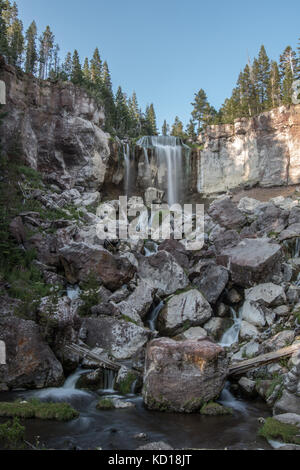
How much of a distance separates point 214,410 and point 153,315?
7971 millimetres

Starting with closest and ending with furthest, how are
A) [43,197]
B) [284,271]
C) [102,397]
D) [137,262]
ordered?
1. [102,397]
2. [284,271]
3. [137,262]
4. [43,197]

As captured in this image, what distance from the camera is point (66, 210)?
1094 inches

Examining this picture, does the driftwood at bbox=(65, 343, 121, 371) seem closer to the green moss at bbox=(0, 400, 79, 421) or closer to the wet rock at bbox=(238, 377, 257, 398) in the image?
the green moss at bbox=(0, 400, 79, 421)

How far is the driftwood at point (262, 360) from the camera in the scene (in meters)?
10.9

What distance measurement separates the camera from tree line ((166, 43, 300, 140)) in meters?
47.0

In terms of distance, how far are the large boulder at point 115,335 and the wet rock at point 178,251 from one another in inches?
284

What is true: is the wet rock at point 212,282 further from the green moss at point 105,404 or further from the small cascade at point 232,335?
the green moss at point 105,404

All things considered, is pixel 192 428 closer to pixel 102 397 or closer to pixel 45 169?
pixel 102 397

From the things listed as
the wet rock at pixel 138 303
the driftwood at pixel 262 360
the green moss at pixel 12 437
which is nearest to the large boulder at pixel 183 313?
the wet rock at pixel 138 303

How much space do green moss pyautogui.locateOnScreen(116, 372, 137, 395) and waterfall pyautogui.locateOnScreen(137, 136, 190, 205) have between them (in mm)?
33368

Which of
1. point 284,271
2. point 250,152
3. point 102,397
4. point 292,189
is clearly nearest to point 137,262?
point 284,271

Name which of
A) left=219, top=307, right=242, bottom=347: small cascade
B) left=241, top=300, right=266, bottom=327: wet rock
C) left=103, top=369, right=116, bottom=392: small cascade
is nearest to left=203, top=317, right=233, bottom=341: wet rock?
left=219, top=307, right=242, bottom=347: small cascade

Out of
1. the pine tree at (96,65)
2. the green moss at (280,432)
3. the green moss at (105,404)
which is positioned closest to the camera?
the green moss at (280,432)

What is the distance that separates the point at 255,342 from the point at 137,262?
28.1 feet
